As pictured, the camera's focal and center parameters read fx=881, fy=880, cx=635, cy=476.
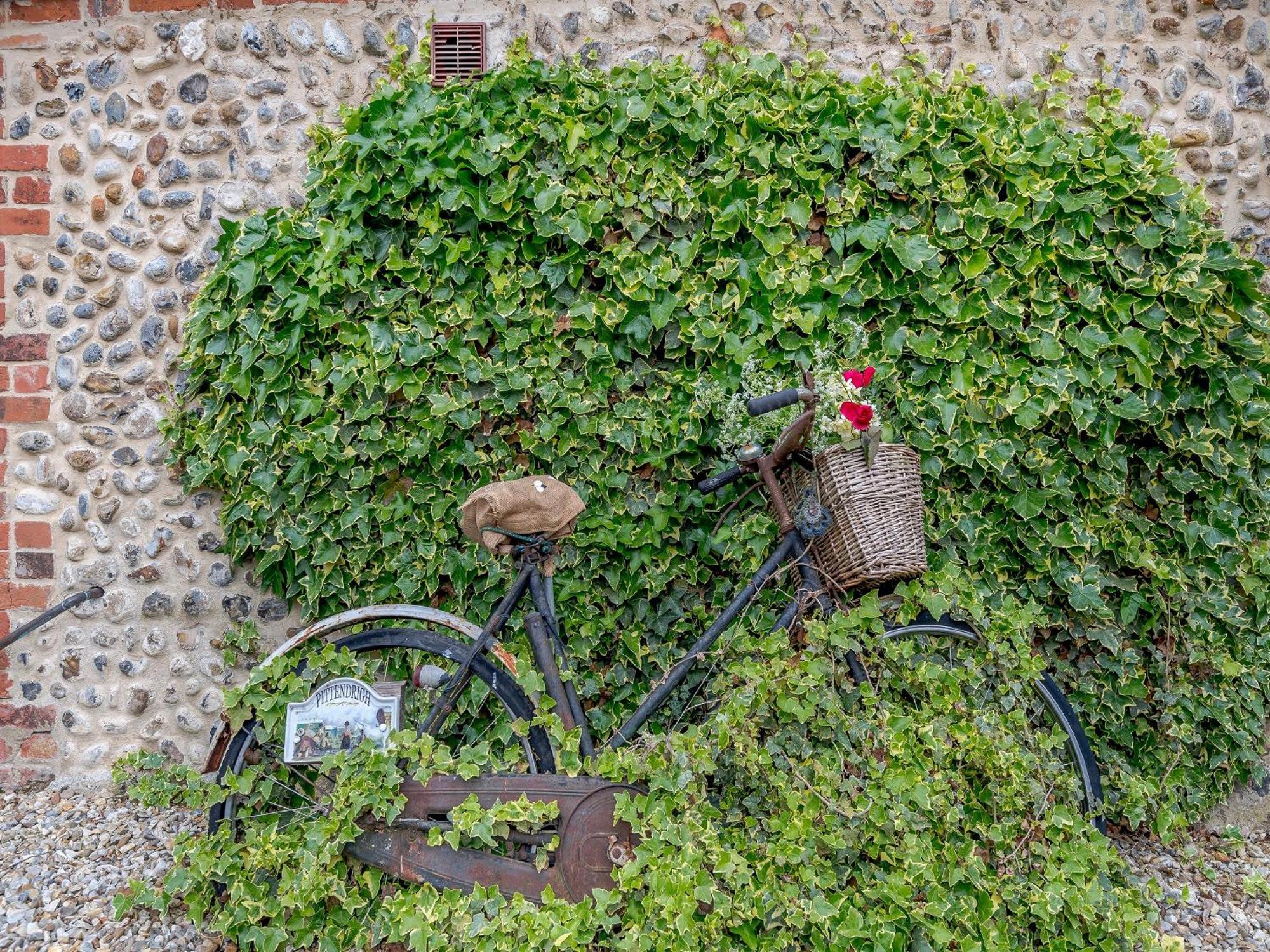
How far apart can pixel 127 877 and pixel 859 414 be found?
2768 millimetres

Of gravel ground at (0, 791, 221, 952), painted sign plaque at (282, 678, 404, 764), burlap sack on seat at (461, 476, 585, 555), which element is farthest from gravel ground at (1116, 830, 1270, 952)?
gravel ground at (0, 791, 221, 952)

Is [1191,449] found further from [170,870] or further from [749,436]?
[170,870]

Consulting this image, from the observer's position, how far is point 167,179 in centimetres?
319

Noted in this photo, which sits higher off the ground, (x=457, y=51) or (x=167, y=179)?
(x=457, y=51)

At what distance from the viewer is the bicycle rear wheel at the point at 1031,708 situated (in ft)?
8.66

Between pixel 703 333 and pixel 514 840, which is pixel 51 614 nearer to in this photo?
pixel 514 840

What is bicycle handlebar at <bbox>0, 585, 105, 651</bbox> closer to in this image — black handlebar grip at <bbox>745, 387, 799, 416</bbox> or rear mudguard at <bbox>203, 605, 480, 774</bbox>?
rear mudguard at <bbox>203, 605, 480, 774</bbox>

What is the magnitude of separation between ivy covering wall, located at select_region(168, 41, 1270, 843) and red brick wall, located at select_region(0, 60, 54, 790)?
706 millimetres

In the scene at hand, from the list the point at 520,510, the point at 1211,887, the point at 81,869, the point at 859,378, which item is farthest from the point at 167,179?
the point at 1211,887

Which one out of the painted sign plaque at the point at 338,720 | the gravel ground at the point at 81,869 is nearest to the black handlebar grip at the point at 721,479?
the painted sign plaque at the point at 338,720

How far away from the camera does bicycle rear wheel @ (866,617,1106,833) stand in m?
2.64

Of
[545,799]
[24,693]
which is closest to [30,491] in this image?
[24,693]

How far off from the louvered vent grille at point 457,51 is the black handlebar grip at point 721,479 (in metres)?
1.66

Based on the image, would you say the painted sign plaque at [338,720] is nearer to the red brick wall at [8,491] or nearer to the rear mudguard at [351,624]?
the rear mudguard at [351,624]
